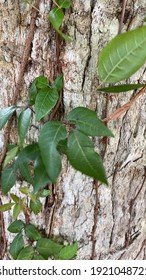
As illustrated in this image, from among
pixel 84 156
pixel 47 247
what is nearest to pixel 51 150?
pixel 84 156

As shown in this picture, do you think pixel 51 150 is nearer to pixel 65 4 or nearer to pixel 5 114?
pixel 5 114

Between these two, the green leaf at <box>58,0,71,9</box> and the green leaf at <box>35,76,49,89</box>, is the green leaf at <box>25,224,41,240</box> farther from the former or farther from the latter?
the green leaf at <box>58,0,71,9</box>

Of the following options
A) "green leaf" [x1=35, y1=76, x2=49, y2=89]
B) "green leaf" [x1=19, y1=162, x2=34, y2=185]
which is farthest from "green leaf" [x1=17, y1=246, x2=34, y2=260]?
"green leaf" [x1=35, y1=76, x2=49, y2=89]

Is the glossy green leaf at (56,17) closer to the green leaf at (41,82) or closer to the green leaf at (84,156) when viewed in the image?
the green leaf at (41,82)

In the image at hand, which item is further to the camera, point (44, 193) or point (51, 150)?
point (44, 193)

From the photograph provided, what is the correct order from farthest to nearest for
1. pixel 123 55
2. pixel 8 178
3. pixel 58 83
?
pixel 8 178 → pixel 58 83 → pixel 123 55
